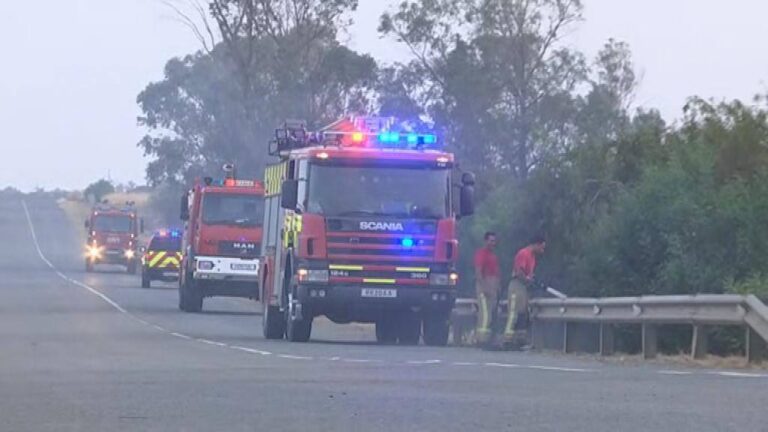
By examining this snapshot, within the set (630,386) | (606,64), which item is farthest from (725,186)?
(606,64)

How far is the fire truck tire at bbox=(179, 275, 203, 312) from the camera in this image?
3872 centimetres

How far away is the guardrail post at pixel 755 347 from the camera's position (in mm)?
18375

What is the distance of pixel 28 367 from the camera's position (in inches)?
736

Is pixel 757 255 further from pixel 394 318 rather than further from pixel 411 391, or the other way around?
pixel 411 391

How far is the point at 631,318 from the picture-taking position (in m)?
21.0

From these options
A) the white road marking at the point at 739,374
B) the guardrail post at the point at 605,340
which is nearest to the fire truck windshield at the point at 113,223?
the guardrail post at the point at 605,340

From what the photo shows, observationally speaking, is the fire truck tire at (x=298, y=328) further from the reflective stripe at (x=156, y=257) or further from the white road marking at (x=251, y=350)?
the reflective stripe at (x=156, y=257)

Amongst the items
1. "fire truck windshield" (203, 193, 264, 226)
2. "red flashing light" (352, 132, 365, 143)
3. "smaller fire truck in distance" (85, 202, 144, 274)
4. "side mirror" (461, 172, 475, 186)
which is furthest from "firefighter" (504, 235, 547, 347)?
"smaller fire truck in distance" (85, 202, 144, 274)

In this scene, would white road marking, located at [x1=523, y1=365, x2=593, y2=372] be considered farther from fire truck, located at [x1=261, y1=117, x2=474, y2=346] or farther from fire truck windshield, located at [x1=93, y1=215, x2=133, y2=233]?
fire truck windshield, located at [x1=93, y1=215, x2=133, y2=233]

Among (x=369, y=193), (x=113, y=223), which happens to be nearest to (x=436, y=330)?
(x=369, y=193)

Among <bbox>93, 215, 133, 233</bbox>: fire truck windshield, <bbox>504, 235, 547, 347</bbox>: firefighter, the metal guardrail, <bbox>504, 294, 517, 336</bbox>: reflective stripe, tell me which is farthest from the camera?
<bbox>93, 215, 133, 233</bbox>: fire truck windshield

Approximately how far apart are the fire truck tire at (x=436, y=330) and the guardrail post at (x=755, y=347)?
7300mm

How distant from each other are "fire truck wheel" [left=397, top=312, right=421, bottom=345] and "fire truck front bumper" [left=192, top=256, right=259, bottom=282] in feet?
38.0

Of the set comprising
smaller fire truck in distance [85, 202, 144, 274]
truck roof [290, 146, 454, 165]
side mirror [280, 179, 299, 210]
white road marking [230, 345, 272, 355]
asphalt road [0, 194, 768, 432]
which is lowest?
asphalt road [0, 194, 768, 432]
